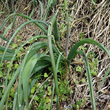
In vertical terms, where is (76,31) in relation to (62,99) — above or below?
above

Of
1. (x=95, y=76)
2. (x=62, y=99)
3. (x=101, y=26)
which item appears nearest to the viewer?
(x=62, y=99)

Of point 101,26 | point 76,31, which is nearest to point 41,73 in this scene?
point 76,31

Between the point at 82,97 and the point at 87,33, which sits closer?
the point at 82,97

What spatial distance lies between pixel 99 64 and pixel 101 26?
34 cm

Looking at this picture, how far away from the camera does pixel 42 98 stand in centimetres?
103

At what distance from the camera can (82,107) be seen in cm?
102

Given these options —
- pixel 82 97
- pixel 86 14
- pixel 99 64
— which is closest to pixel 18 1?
pixel 86 14

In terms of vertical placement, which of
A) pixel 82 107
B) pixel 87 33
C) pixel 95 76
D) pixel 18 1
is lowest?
pixel 82 107

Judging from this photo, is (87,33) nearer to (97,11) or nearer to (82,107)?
(97,11)

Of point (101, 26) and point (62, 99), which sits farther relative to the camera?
point (101, 26)

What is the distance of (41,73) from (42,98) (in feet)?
0.58

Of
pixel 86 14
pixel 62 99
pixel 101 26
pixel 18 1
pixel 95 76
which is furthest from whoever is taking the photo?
pixel 18 1

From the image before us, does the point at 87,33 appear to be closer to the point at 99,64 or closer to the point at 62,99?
the point at 99,64

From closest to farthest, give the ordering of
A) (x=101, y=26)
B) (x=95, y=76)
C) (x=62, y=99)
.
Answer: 1. (x=62, y=99)
2. (x=95, y=76)
3. (x=101, y=26)
